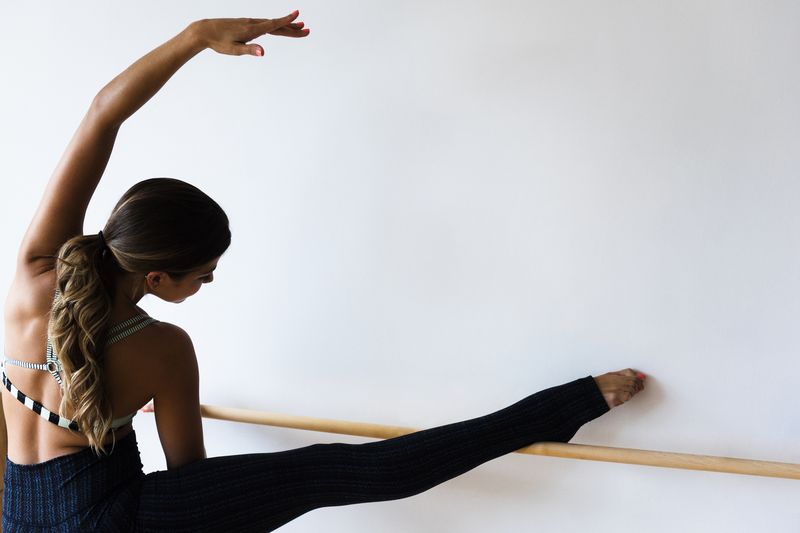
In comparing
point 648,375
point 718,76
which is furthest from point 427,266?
point 718,76

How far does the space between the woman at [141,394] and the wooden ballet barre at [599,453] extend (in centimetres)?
3

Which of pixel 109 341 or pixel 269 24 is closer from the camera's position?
pixel 109 341

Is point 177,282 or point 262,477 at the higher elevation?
point 177,282

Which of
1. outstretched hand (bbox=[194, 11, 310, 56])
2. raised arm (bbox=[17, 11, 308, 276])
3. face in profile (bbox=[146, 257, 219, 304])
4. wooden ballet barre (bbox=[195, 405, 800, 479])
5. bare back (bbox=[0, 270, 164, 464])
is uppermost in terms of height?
outstretched hand (bbox=[194, 11, 310, 56])

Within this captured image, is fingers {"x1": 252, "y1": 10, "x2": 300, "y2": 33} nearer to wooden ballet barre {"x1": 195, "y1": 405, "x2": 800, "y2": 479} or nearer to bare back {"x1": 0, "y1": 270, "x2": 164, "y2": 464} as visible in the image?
bare back {"x1": 0, "y1": 270, "x2": 164, "y2": 464}

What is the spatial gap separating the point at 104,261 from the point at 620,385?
2.64 ft

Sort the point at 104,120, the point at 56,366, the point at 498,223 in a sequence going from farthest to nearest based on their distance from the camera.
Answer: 1. the point at 498,223
2. the point at 104,120
3. the point at 56,366

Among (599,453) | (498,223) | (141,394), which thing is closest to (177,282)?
(141,394)

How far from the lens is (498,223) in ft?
4.10

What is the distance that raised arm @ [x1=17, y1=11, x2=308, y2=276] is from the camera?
43.7 inches

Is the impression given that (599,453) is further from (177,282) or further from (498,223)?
(177,282)

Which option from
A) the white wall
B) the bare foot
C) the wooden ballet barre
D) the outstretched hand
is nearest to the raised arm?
the outstretched hand

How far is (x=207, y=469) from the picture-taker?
1110mm

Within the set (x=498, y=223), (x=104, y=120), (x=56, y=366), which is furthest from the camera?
(x=498, y=223)
